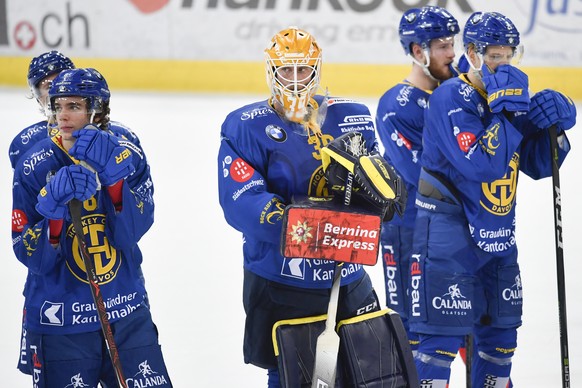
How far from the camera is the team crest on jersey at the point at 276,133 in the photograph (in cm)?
287

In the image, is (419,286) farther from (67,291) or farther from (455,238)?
(67,291)

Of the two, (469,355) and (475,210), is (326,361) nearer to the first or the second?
(475,210)

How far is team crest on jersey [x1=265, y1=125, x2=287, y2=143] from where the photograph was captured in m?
2.87

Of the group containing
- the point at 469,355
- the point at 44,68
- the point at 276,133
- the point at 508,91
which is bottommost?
the point at 469,355

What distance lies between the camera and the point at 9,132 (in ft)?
30.0

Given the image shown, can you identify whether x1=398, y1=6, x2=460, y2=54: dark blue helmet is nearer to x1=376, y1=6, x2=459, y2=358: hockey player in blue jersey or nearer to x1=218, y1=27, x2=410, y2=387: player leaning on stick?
x1=376, y1=6, x2=459, y2=358: hockey player in blue jersey

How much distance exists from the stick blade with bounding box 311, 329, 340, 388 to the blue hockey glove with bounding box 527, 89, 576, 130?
1153mm

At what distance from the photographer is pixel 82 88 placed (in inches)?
118

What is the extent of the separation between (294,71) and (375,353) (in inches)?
29.9

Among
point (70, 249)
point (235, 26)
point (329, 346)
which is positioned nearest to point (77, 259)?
point (70, 249)

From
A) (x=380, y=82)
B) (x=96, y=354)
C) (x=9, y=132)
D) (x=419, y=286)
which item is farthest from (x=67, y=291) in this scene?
(x=380, y=82)

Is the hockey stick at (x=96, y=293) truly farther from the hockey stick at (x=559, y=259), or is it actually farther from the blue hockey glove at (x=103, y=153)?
the hockey stick at (x=559, y=259)

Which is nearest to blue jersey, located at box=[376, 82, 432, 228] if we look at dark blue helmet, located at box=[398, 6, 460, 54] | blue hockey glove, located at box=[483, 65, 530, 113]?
dark blue helmet, located at box=[398, 6, 460, 54]

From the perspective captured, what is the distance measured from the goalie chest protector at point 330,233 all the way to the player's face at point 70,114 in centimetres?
70
